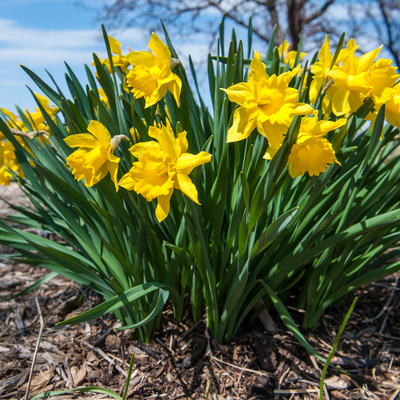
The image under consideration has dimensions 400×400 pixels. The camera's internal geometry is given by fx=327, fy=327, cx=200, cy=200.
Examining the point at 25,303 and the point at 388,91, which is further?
the point at 25,303

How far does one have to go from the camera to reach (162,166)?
89 cm

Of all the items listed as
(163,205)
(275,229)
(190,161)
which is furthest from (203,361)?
(190,161)

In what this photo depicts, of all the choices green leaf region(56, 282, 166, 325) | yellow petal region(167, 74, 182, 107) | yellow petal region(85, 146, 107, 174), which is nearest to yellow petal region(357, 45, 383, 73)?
yellow petal region(167, 74, 182, 107)

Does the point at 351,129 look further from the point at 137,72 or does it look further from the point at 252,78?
the point at 137,72

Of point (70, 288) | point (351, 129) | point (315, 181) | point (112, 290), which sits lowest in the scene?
point (70, 288)

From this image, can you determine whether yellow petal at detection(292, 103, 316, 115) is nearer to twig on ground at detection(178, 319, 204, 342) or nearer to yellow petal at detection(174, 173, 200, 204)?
yellow petal at detection(174, 173, 200, 204)

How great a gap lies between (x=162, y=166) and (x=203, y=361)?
914mm

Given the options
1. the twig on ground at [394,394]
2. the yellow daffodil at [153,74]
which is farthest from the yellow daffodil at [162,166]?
the twig on ground at [394,394]

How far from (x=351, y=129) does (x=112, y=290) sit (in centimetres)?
115

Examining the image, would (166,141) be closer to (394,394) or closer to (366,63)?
(366,63)

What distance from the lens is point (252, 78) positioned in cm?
92

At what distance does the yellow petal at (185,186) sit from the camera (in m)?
0.84

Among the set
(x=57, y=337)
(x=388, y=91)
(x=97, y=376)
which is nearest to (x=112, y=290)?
(x=97, y=376)

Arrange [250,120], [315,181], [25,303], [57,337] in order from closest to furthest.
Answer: [250,120] → [315,181] → [57,337] → [25,303]
